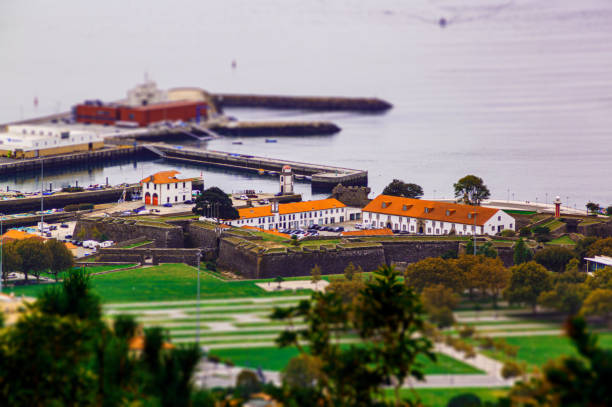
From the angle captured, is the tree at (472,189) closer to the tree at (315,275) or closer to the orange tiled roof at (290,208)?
the orange tiled roof at (290,208)

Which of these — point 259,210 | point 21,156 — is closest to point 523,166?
point 259,210

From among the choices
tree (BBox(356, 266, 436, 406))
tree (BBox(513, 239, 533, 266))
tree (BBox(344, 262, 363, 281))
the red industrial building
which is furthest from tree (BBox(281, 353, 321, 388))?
the red industrial building

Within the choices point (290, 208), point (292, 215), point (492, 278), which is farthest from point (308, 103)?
point (492, 278)

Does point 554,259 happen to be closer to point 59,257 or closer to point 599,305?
point 599,305

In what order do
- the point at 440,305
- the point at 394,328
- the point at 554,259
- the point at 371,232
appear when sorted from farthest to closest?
1. the point at 371,232
2. the point at 554,259
3. the point at 440,305
4. the point at 394,328

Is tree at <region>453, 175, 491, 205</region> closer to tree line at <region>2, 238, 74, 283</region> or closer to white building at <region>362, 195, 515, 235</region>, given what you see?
white building at <region>362, 195, 515, 235</region>

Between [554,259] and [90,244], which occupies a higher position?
[554,259]

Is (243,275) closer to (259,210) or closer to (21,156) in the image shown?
(259,210)
